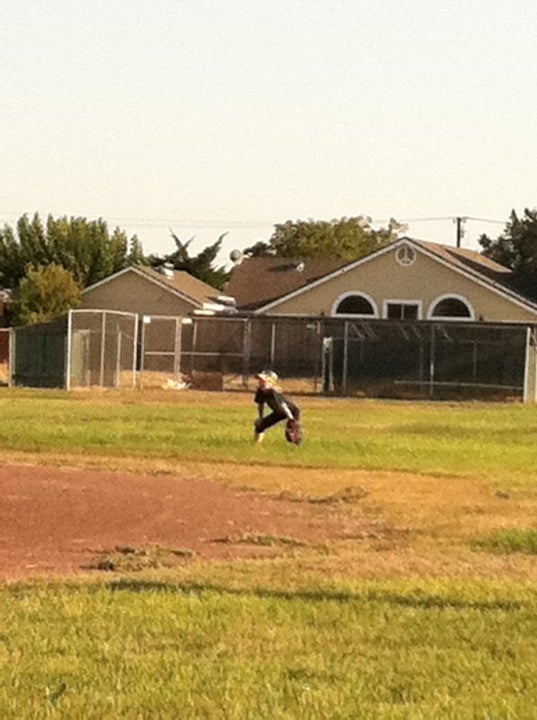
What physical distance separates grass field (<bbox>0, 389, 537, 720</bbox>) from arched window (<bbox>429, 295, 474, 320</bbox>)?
137 ft

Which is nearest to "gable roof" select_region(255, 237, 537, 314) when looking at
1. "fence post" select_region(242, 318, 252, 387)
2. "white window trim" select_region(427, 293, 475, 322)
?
"white window trim" select_region(427, 293, 475, 322)

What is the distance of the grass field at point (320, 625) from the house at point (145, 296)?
4935cm

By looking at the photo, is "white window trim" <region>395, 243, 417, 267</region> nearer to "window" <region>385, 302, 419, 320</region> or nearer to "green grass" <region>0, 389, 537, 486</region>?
"window" <region>385, 302, 419, 320</region>

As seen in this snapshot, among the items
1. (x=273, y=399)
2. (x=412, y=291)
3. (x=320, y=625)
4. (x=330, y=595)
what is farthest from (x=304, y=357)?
(x=320, y=625)

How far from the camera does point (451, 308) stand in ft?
222

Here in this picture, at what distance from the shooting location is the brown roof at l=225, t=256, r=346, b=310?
268 feet

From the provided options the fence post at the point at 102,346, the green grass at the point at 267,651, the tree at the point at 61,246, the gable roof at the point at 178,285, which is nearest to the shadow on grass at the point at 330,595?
the green grass at the point at 267,651

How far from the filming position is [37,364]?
56.5 meters

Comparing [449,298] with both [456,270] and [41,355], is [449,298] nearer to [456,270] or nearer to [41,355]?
[456,270]

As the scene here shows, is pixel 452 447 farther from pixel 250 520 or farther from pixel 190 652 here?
pixel 190 652

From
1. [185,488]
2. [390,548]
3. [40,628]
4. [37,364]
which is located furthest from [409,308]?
[40,628]

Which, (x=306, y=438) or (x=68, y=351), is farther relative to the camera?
(x=68, y=351)

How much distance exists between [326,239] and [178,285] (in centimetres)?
4404

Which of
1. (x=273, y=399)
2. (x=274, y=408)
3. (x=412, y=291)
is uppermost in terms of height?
(x=412, y=291)
